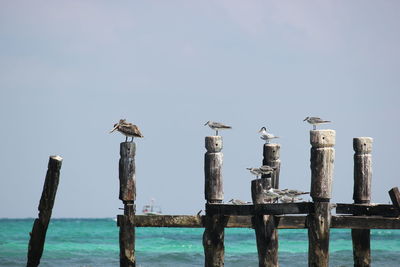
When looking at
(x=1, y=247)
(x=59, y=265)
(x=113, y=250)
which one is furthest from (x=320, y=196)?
(x=1, y=247)

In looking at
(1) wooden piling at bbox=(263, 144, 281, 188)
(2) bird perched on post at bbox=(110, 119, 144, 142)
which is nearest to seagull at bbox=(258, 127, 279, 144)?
(1) wooden piling at bbox=(263, 144, 281, 188)

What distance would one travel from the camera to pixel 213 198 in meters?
21.2

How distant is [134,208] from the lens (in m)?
21.1

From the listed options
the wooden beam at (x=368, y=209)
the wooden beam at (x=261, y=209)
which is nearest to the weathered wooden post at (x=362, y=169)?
the wooden beam at (x=368, y=209)

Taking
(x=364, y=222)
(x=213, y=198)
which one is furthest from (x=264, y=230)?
(x=364, y=222)

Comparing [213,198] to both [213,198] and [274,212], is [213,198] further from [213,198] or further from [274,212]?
[274,212]

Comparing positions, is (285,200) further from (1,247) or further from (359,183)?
(1,247)

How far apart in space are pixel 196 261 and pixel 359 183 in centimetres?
2033

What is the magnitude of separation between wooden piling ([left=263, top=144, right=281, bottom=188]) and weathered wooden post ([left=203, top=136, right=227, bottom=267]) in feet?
5.56

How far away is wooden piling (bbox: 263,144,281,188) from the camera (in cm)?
2272

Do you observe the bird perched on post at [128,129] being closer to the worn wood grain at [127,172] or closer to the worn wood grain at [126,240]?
the worn wood grain at [127,172]

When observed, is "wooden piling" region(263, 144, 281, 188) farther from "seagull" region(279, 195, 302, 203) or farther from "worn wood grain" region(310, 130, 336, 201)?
"worn wood grain" region(310, 130, 336, 201)

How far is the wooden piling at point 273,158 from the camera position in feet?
74.5

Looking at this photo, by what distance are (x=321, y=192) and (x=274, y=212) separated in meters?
1.33
